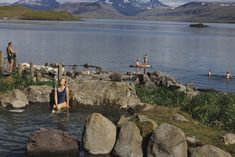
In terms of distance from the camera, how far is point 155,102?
111 feet

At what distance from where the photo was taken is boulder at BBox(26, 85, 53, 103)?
116ft

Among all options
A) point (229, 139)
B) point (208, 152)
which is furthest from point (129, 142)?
point (229, 139)

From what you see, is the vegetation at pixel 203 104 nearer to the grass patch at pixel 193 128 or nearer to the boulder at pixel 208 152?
the grass patch at pixel 193 128

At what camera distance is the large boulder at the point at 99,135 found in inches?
906

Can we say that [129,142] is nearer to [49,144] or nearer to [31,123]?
[49,144]

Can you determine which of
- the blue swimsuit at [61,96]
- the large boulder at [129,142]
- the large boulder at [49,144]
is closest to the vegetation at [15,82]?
the blue swimsuit at [61,96]

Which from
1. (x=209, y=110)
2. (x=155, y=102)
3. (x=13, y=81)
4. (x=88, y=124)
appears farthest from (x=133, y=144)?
(x=13, y=81)

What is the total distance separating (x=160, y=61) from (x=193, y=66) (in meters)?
7.61

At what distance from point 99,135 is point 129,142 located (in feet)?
5.05

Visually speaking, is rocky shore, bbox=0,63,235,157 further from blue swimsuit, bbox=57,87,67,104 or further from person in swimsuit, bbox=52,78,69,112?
blue swimsuit, bbox=57,87,67,104

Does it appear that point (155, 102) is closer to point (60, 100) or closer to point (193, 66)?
point (60, 100)

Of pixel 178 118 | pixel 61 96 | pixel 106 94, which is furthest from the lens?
pixel 106 94

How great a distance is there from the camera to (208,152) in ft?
66.9

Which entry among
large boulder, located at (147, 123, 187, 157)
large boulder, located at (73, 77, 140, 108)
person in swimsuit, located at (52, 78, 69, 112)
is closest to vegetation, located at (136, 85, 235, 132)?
large boulder, located at (73, 77, 140, 108)
